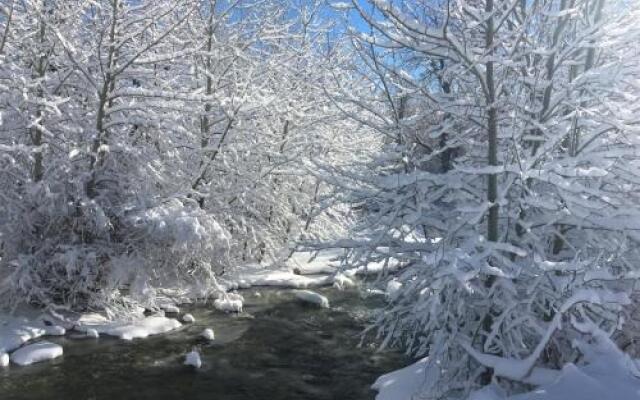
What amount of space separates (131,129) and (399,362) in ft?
28.2

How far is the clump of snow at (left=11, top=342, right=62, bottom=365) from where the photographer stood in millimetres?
8664

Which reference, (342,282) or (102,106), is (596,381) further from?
(342,282)

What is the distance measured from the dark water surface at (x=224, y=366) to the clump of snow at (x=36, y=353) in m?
0.17

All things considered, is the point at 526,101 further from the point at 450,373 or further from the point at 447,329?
the point at 450,373

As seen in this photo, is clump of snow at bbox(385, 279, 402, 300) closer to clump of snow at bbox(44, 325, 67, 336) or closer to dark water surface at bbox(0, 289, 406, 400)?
dark water surface at bbox(0, 289, 406, 400)

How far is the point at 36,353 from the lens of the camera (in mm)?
Result: 8852

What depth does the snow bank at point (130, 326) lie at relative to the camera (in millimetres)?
10375

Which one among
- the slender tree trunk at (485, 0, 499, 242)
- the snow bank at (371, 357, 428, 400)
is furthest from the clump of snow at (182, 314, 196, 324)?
the slender tree trunk at (485, 0, 499, 242)

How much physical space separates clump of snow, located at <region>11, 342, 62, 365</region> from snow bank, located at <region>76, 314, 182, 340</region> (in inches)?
46.6

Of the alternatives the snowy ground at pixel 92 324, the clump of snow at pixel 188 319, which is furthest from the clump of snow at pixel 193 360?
the clump of snow at pixel 188 319

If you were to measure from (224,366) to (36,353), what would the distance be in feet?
10.0

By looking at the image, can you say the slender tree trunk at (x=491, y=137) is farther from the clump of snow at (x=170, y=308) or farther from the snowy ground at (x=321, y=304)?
the clump of snow at (x=170, y=308)

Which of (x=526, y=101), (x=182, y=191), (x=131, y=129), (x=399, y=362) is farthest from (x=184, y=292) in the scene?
(x=526, y=101)

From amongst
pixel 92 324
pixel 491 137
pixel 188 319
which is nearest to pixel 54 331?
pixel 92 324
